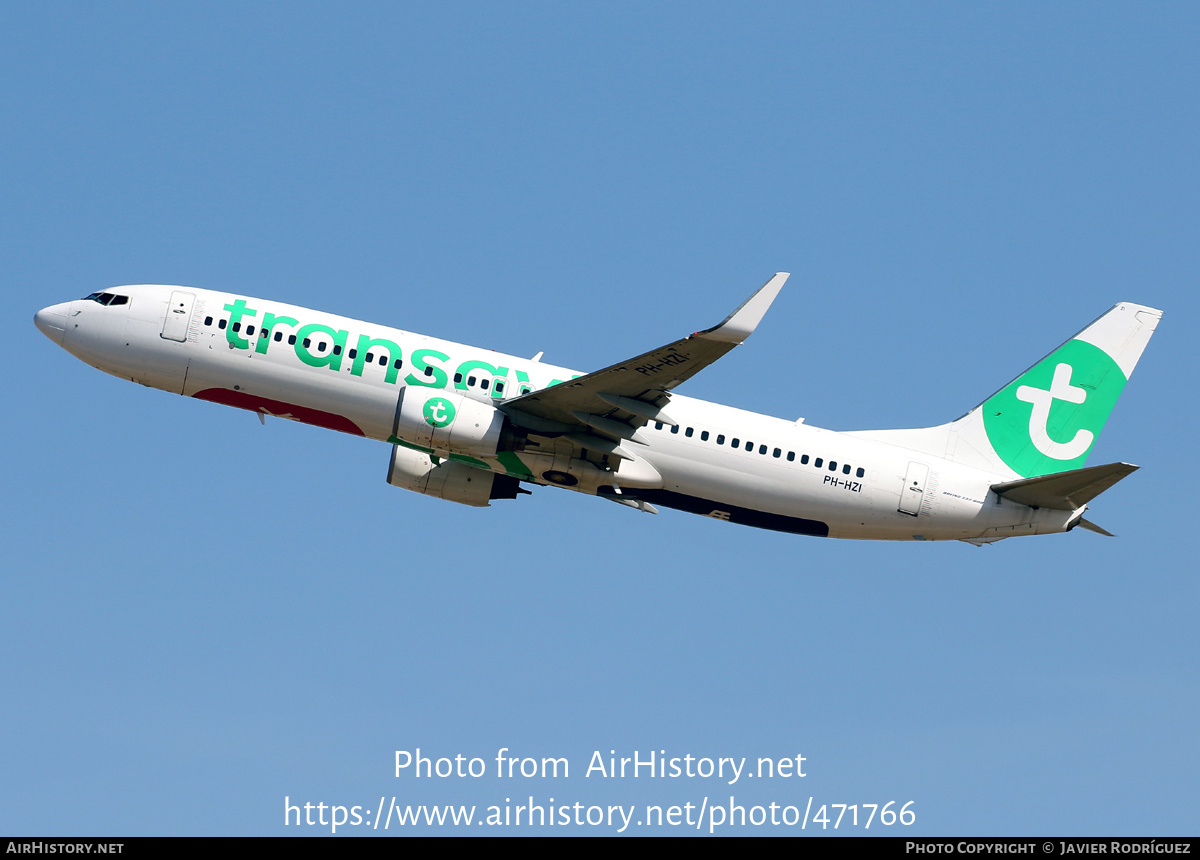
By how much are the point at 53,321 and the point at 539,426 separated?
16285mm

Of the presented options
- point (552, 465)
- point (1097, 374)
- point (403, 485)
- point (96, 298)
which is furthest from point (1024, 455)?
point (96, 298)

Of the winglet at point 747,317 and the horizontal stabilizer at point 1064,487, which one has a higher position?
the winglet at point 747,317

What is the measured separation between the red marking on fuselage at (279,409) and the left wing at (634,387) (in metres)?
5.23

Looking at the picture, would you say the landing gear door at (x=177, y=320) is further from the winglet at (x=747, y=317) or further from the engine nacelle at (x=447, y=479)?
the winglet at (x=747, y=317)

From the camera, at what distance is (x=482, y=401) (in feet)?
133

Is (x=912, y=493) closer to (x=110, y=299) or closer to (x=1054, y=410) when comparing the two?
(x=1054, y=410)

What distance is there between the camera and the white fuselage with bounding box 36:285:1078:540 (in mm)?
40469

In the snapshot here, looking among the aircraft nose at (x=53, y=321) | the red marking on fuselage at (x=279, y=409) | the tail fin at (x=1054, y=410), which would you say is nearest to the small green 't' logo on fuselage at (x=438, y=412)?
the red marking on fuselage at (x=279, y=409)

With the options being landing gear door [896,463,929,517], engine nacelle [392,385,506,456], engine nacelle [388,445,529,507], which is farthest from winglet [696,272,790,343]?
engine nacelle [388,445,529,507]

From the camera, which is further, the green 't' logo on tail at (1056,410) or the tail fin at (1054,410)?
the green 't' logo on tail at (1056,410)

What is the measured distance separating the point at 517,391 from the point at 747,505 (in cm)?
802

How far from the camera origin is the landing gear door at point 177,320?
135ft

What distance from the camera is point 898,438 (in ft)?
145

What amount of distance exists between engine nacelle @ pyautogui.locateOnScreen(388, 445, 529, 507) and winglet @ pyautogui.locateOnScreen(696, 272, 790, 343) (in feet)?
35.9
